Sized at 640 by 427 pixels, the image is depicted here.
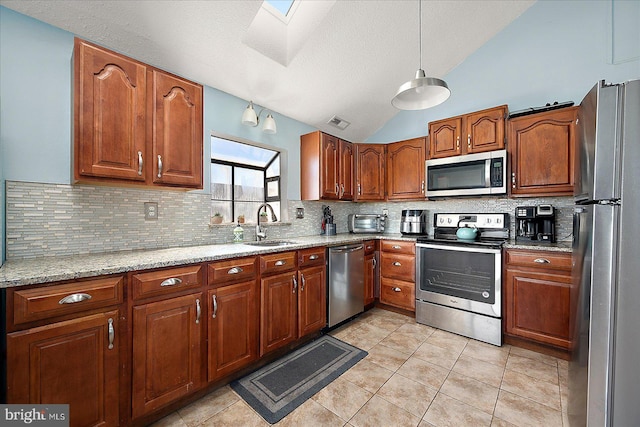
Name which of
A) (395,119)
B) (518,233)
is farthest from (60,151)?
(518,233)

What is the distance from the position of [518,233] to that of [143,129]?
139 inches

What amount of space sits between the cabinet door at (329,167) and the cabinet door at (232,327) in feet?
5.30

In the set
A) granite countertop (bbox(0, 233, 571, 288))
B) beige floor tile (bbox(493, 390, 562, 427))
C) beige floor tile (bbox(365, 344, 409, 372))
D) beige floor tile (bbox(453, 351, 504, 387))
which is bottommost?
beige floor tile (bbox(365, 344, 409, 372))

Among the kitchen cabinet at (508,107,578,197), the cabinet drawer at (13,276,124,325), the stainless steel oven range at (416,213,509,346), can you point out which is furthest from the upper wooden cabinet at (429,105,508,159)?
the cabinet drawer at (13,276,124,325)

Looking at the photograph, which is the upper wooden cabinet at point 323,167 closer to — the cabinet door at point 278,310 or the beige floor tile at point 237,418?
the cabinet door at point 278,310

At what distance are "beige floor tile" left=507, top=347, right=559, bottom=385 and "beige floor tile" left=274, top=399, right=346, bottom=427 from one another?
1556mm

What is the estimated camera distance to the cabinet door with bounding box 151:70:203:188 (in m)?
1.75

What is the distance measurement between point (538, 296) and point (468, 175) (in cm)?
134

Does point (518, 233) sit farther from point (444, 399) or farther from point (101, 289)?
point (101, 289)

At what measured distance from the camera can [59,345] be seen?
3.83ft

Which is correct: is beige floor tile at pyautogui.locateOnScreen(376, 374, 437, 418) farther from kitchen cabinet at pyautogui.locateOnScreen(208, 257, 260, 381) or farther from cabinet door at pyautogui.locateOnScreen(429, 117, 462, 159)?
cabinet door at pyautogui.locateOnScreen(429, 117, 462, 159)

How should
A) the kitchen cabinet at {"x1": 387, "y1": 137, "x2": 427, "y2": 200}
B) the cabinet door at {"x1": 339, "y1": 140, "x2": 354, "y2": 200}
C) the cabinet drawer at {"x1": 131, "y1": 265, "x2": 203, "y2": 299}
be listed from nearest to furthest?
1. the cabinet drawer at {"x1": 131, "y1": 265, "x2": 203, "y2": 299}
2. the kitchen cabinet at {"x1": 387, "y1": 137, "x2": 427, "y2": 200}
3. the cabinet door at {"x1": 339, "y1": 140, "x2": 354, "y2": 200}

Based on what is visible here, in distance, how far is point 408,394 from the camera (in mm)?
1757

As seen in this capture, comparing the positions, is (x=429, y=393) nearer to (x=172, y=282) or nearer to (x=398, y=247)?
(x=398, y=247)
